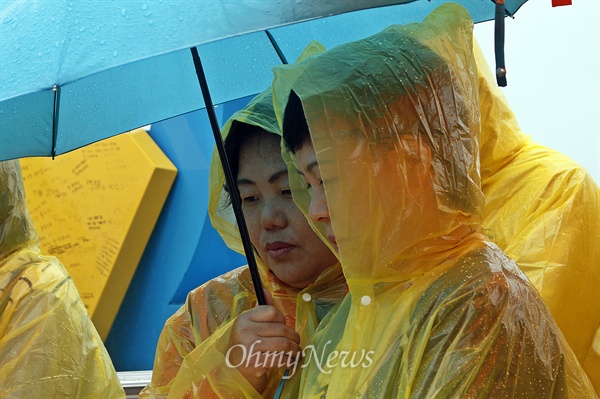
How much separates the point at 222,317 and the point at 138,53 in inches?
32.0

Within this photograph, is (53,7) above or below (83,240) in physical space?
above

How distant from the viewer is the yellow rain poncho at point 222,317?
1.60 m

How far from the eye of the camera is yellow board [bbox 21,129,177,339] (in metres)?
4.11

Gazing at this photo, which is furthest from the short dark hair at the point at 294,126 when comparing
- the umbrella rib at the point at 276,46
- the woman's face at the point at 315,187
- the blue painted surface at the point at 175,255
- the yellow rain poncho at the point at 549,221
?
the blue painted surface at the point at 175,255

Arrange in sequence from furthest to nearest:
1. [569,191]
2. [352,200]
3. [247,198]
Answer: [569,191], [247,198], [352,200]

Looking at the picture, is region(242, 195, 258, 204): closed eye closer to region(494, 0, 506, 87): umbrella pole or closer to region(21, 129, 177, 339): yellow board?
region(494, 0, 506, 87): umbrella pole

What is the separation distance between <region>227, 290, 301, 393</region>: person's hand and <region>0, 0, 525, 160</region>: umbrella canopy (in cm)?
50

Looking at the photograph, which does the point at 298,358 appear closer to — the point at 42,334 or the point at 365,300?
the point at 365,300

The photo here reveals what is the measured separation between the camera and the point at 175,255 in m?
4.05

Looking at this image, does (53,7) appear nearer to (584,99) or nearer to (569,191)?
(569,191)

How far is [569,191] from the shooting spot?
A: 2.10m

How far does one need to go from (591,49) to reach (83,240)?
2.50m

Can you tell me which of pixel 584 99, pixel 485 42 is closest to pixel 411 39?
pixel 584 99

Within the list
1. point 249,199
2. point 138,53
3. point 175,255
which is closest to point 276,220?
point 249,199
